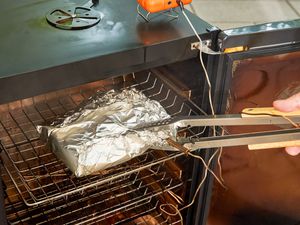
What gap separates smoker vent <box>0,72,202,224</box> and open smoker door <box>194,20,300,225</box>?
0.40ft

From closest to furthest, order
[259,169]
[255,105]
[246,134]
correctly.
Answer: [246,134] < [255,105] < [259,169]

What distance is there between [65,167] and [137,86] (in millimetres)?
270

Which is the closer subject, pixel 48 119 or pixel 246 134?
pixel 246 134

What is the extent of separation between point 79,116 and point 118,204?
1.24ft

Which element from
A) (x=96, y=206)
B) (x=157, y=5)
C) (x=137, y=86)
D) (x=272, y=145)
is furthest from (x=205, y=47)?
(x=96, y=206)

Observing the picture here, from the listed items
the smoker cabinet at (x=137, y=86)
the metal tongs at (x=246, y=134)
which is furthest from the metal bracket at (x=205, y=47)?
the metal tongs at (x=246, y=134)

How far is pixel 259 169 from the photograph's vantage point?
4.00ft

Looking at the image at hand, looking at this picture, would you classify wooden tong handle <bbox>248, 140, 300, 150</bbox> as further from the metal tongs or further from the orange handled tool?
the orange handled tool

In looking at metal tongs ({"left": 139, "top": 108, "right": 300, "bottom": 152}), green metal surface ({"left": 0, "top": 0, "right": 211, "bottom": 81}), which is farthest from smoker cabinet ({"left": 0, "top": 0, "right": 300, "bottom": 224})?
metal tongs ({"left": 139, "top": 108, "right": 300, "bottom": 152})

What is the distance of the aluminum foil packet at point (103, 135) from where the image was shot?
935mm

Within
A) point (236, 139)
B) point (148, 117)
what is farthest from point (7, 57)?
point (236, 139)

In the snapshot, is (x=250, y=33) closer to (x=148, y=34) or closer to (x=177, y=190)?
(x=148, y=34)

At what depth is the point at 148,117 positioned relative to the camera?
103cm

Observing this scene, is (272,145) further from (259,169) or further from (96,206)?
(96,206)
